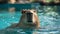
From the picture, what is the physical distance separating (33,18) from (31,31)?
43 centimetres

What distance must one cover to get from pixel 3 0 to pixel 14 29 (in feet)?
50.3

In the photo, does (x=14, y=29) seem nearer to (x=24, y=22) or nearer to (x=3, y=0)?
(x=24, y=22)

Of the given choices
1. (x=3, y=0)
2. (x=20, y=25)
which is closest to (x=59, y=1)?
(x=3, y=0)

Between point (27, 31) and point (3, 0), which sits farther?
point (3, 0)

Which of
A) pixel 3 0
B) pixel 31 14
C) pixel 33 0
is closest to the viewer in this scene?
pixel 31 14

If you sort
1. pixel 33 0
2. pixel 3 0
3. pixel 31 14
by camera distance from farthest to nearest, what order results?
pixel 33 0, pixel 3 0, pixel 31 14

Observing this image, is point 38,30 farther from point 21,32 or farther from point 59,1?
point 59,1

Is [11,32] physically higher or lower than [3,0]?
lower

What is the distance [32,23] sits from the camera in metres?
5.97

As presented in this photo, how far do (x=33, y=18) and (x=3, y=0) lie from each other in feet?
51.2

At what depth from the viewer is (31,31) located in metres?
A: 6.00

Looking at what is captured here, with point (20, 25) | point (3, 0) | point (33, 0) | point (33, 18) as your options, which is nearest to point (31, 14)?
point (33, 18)

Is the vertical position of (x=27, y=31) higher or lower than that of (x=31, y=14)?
lower

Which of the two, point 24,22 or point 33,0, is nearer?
point 24,22
